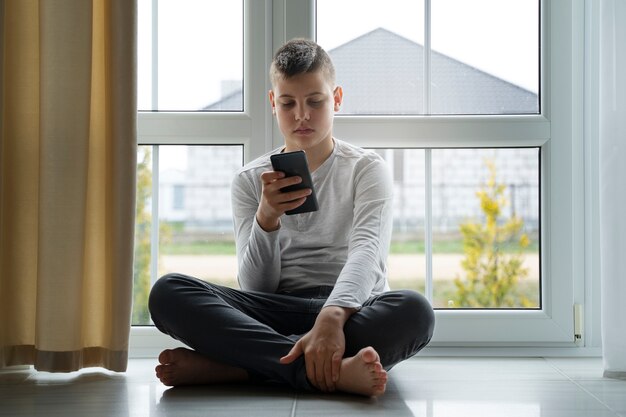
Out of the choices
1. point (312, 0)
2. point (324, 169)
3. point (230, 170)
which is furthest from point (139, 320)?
point (312, 0)

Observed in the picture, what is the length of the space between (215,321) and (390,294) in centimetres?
39

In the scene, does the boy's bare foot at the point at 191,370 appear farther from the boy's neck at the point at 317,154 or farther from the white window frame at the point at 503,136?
the boy's neck at the point at 317,154

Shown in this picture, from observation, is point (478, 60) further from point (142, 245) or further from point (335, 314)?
point (142, 245)

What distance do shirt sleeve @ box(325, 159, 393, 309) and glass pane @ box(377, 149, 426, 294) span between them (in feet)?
0.76

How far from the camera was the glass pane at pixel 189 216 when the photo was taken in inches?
89.2

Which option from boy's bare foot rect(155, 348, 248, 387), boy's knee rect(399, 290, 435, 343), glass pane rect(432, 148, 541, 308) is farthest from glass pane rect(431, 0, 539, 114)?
boy's bare foot rect(155, 348, 248, 387)

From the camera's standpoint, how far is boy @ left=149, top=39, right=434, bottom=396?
1.69 m

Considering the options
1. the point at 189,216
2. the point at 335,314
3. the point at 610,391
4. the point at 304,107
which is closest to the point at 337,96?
the point at 304,107

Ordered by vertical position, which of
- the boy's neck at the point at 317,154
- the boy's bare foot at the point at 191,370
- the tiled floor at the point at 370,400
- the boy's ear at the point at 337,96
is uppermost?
the boy's ear at the point at 337,96

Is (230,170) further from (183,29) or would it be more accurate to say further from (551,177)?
(551,177)

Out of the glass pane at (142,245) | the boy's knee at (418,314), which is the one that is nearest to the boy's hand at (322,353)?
the boy's knee at (418,314)

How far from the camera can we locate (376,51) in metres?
2.27

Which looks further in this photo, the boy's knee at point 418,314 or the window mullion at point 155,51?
the window mullion at point 155,51

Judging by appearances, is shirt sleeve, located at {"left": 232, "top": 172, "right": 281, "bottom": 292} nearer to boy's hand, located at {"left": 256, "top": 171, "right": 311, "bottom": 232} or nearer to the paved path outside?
boy's hand, located at {"left": 256, "top": 171, "right": 311, "bottom": 232}
